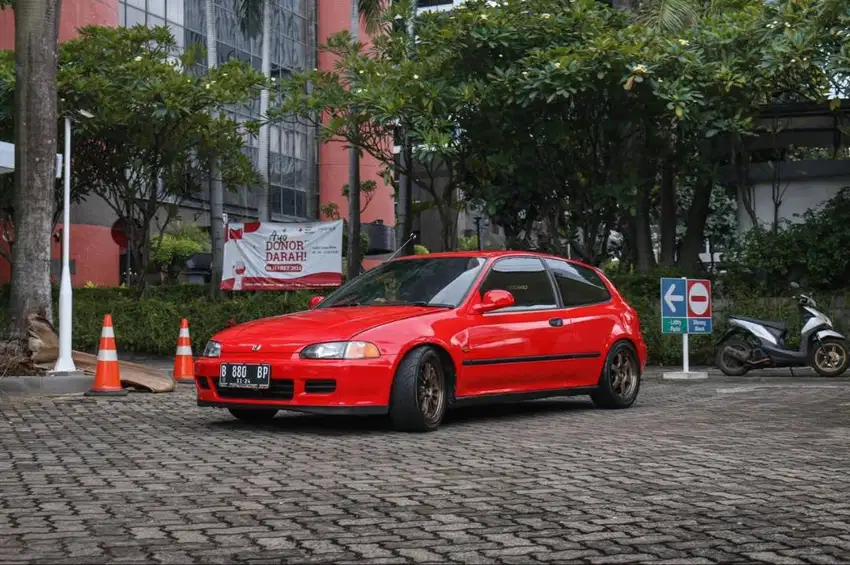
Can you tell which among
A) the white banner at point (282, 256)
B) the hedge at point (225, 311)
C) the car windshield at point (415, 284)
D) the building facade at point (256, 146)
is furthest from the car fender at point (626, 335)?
the building facade at point (256, 146)

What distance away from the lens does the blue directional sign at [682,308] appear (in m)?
17.1

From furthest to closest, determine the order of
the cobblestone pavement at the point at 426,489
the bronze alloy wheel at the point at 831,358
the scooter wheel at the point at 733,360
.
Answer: the scooter wheel at the point at 733,360 < the bronze alloy wheel at the point at 831,358 < the cobblestone pavement at the point at 426,489

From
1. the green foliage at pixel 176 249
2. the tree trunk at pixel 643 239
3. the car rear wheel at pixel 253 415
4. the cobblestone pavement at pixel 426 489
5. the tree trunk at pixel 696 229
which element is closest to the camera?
the cobblestone pavement at pixel 426 489

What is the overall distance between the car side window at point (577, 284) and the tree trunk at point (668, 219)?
11.4 metres

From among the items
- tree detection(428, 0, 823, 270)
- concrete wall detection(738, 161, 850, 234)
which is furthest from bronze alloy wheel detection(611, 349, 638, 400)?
concrete wall detection(738, 161, 850, 234)

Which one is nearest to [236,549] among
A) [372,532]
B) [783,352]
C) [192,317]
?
[372,532]

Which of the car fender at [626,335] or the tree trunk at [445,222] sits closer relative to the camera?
the car fender at [626,335]

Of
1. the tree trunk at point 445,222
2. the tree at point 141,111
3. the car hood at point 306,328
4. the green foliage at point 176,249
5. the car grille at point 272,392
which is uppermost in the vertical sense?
the tree at point 141,111

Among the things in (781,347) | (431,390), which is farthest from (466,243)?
(431,390)

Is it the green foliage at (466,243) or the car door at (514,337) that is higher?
the green foliage at (466,243)

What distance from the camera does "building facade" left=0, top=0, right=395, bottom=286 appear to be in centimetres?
3816

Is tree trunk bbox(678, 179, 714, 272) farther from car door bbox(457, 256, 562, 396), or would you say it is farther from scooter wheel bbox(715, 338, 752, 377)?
car door bbox(457, 256, 562, 396)

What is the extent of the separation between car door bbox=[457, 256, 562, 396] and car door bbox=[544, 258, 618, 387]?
0.50ft

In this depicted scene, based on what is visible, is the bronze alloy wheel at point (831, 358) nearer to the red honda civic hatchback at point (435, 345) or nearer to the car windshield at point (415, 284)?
the red honda civic hatchback at point (435, 345)
